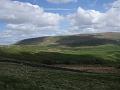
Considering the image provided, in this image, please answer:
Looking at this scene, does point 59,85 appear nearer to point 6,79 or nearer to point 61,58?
point 6,79

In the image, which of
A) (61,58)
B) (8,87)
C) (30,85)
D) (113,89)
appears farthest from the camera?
(61,58)

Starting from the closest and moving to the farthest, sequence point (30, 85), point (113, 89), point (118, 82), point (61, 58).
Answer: point (30, 85) → point (113, 89) → point (118, 82) → point (61, 58)

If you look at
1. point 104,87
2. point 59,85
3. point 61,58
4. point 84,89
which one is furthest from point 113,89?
point 61,58

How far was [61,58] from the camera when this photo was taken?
138375 mm

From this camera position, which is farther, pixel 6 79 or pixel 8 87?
pixel 6 79

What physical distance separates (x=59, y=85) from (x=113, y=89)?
8.86 meters

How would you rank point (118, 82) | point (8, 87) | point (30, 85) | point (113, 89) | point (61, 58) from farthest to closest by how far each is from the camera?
point (61, 58) < point (118, 82) < point (113, 89) < point (30, 85) < point (8, 87)

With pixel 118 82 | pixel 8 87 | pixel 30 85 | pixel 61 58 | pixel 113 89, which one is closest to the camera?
pixel 8 87

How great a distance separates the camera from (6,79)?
154 ft

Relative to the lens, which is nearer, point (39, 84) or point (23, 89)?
point (23, 89)

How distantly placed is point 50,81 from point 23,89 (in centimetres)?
948

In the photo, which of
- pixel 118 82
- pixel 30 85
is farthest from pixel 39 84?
pixel 118 82

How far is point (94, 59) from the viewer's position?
5738 inches

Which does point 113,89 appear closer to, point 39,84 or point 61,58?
point 39,84
